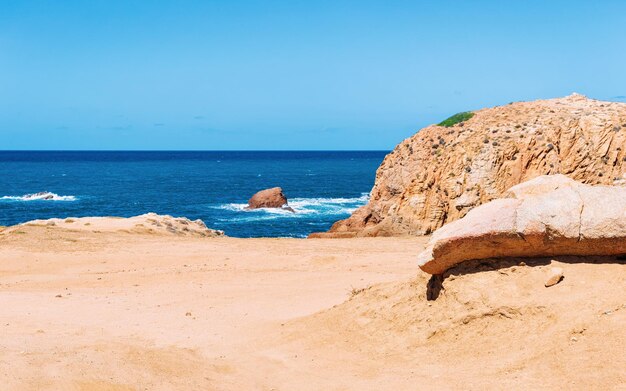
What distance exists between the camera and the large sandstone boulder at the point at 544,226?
1233 cm

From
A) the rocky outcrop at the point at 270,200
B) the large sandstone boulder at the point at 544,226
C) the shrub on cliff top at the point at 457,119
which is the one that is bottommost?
the rocky outcrop at the point at 270,200

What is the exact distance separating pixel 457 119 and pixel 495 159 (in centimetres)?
761

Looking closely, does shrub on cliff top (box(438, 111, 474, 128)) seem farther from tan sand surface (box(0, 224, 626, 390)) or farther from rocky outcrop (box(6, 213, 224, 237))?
tan sand surface (box(0, 224, 626, 390))

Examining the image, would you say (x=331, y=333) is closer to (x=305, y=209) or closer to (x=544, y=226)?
(x=544, y=226)

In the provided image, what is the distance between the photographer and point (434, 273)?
46.2ft

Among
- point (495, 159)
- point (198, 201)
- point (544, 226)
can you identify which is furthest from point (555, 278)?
point (198, 201)

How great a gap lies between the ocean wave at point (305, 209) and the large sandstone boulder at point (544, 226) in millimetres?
43990

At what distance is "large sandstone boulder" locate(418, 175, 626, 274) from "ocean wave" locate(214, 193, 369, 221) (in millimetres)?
43990

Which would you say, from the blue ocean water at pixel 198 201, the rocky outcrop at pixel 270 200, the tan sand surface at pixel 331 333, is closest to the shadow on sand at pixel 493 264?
the tan sand surface at pixel 331 333

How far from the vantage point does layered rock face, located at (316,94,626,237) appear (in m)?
32.5

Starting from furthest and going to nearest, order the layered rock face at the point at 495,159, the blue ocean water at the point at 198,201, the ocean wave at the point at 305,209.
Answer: the ocean wave at the point at 305,209, the blue ocean water at the point at 198,201, the layered rock face at the point at 495,159

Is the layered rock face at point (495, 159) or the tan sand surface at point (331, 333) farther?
the layered rock face at point (495, 159)

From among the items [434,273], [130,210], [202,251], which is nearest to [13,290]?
[202,251]

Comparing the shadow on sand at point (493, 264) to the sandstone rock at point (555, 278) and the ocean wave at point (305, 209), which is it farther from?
the ocean wave at point (305, 209)
